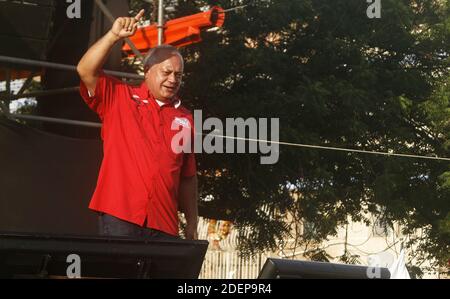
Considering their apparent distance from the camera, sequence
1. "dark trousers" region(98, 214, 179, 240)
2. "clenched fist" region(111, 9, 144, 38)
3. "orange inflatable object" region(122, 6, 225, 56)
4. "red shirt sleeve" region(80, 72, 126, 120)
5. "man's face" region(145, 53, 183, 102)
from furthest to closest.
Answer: "orange inflatable object" region(122, 6, 225, 56) < "man's face" region(145, 53, 183, 102) < "red shirt sleeve" region(80, 72, 126, 120) < "dark trousers" region(98, 214, 179, 240) < "clenched fist" region(111, 9, 144, 38)

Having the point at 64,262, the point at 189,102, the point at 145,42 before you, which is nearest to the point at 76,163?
the point at 145,42

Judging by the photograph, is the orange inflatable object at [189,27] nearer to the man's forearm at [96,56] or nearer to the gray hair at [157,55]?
the gray hair at [157,55]

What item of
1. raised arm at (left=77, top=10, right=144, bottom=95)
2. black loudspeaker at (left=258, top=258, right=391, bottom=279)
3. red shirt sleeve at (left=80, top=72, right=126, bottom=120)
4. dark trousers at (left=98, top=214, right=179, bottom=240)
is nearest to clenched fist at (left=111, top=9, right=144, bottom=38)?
raised arm at (left=77, top=10, right=144, bottom=95)

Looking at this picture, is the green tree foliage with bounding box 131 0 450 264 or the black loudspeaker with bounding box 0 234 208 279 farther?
the green tree foliage with bounding box 131 0 450 264

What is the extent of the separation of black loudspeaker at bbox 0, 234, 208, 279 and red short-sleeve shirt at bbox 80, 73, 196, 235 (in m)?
0.92

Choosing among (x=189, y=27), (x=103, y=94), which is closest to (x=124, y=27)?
(x=103, y=94)

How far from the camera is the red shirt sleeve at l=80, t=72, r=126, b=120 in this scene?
323 cm

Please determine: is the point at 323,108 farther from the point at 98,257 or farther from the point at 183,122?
the point at 98,257

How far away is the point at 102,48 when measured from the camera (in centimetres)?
302

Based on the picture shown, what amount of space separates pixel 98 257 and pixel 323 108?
7127 millimetres

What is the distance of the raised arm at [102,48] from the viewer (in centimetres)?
293

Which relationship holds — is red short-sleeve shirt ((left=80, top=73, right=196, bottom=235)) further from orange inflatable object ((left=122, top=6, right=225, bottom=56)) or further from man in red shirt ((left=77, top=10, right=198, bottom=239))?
orange inflatable object ((left=122, top=6, right=225, bottom=56))
